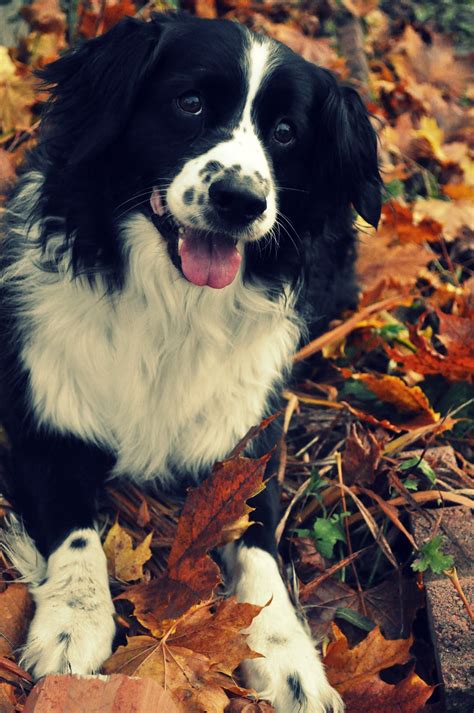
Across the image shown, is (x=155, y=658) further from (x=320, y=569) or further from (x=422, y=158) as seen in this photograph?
(x=422, y=158)

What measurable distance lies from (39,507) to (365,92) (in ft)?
10.8

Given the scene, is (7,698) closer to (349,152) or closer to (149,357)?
(149,357)

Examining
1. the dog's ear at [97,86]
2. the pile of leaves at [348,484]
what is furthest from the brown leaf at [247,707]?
the dog's ear at [97,86]

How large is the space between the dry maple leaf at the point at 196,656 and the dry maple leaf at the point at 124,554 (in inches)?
12.1

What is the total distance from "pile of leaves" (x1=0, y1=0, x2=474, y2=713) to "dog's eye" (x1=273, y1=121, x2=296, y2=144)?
0.74 m

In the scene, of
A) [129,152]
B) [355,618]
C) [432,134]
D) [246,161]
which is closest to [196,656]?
[355,618]

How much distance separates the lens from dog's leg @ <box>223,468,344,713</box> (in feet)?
6.48

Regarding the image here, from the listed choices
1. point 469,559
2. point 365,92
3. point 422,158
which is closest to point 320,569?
point 469,559

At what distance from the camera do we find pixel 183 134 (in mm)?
2232

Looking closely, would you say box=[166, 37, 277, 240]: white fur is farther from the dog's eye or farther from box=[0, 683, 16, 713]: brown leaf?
box=[0, 683, 16, 713]: brown leaf

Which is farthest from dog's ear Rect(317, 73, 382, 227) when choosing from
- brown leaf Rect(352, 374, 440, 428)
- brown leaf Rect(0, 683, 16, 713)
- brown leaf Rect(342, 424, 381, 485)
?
brown leaf Rect(0, 683, 16, 713)

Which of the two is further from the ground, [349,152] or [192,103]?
[192,103]

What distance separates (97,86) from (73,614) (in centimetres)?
151

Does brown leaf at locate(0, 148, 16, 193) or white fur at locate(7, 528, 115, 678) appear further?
brown leaf at locate(0, 148, 16, 193)
